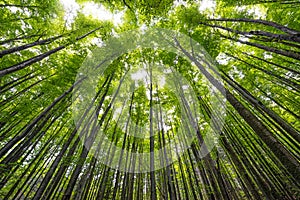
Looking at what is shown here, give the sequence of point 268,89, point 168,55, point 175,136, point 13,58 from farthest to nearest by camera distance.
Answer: point 175,136 < point 268,89 < point 168,55 < point 13,58

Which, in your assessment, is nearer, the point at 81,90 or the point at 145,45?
the point at 81,90

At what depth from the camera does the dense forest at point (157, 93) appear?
11.7 ft

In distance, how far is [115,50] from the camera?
583cm

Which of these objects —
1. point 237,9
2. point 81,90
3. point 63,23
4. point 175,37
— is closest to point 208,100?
point 175,37

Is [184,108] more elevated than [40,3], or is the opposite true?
[184,108]

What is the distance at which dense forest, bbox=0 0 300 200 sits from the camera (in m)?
3.55

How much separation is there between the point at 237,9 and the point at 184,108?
3.64m

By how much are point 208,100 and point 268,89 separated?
6.87ft

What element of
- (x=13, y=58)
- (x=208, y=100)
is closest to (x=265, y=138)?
(x=208, y=100)

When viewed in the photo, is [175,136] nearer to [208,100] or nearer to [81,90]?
[208,100]

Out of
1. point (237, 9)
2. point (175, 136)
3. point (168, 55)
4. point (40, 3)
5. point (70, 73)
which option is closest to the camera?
point (40, 3)

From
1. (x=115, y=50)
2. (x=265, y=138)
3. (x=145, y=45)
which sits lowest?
(x=265, y=138)

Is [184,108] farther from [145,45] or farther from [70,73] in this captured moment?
[70,73]

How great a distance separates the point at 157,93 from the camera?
838 centimetres
